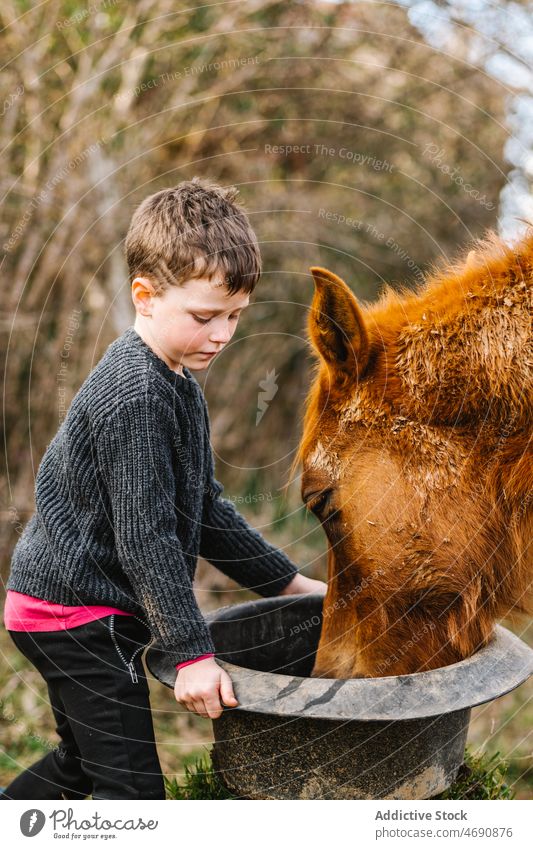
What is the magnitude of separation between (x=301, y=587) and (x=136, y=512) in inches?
37.6

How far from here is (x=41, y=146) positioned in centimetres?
445

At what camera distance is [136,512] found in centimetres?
185

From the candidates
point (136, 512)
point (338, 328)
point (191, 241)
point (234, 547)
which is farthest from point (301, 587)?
point (191, 241)

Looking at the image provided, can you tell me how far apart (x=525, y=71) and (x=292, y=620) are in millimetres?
3906

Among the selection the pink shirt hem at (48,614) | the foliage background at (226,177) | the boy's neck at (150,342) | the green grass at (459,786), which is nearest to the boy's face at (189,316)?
the boy's neck at (150,342)

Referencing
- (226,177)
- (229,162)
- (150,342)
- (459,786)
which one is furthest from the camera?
(226,177)

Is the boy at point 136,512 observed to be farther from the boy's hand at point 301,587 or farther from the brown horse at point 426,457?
the boy's hand at point 301,587

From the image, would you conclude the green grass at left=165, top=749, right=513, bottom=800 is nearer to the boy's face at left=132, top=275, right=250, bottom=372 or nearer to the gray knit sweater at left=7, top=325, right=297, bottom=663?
the gray knit sweater at left=7, top=325, right=297, bottom=663

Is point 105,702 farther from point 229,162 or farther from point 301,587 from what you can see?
point 229,162

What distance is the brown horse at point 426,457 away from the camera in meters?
1.94

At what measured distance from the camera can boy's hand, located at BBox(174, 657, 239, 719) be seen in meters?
1.78

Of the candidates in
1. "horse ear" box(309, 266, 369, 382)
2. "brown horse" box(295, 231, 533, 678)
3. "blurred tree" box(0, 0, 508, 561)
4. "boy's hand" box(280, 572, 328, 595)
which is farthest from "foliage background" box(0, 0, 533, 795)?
"horse ear" box(309, 266, 369, 382)

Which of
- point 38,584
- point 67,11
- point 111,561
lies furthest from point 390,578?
point 67,11
